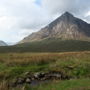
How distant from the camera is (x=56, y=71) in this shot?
98.6ft

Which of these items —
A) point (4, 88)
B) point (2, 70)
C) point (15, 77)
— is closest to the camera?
point (4, 88)

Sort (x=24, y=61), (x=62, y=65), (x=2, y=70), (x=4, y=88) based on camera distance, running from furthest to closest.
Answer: (x=24, y=61) → (x=62, y=65) → (x=2, y=70) → (x=4, y=88)

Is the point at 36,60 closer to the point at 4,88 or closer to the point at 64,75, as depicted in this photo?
the point at 64,75

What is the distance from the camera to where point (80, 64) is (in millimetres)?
32594

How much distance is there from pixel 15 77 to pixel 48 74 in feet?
13.8

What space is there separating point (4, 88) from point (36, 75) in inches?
443

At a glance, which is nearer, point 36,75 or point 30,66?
point 36,75

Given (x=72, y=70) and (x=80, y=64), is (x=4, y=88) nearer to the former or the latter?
(x=72, y=70)

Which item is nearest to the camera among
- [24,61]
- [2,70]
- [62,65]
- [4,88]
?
[4,88]

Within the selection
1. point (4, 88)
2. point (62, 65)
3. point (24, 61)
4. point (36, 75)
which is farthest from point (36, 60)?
point (4, 88)

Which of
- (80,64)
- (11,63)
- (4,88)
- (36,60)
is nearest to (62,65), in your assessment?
(80,64)

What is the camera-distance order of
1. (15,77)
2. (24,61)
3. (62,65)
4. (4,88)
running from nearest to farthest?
(4,88)
(15,77)
(62,65)
(24,61)

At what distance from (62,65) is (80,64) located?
2493 millimetres

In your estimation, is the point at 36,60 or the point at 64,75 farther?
the point at 36,60
